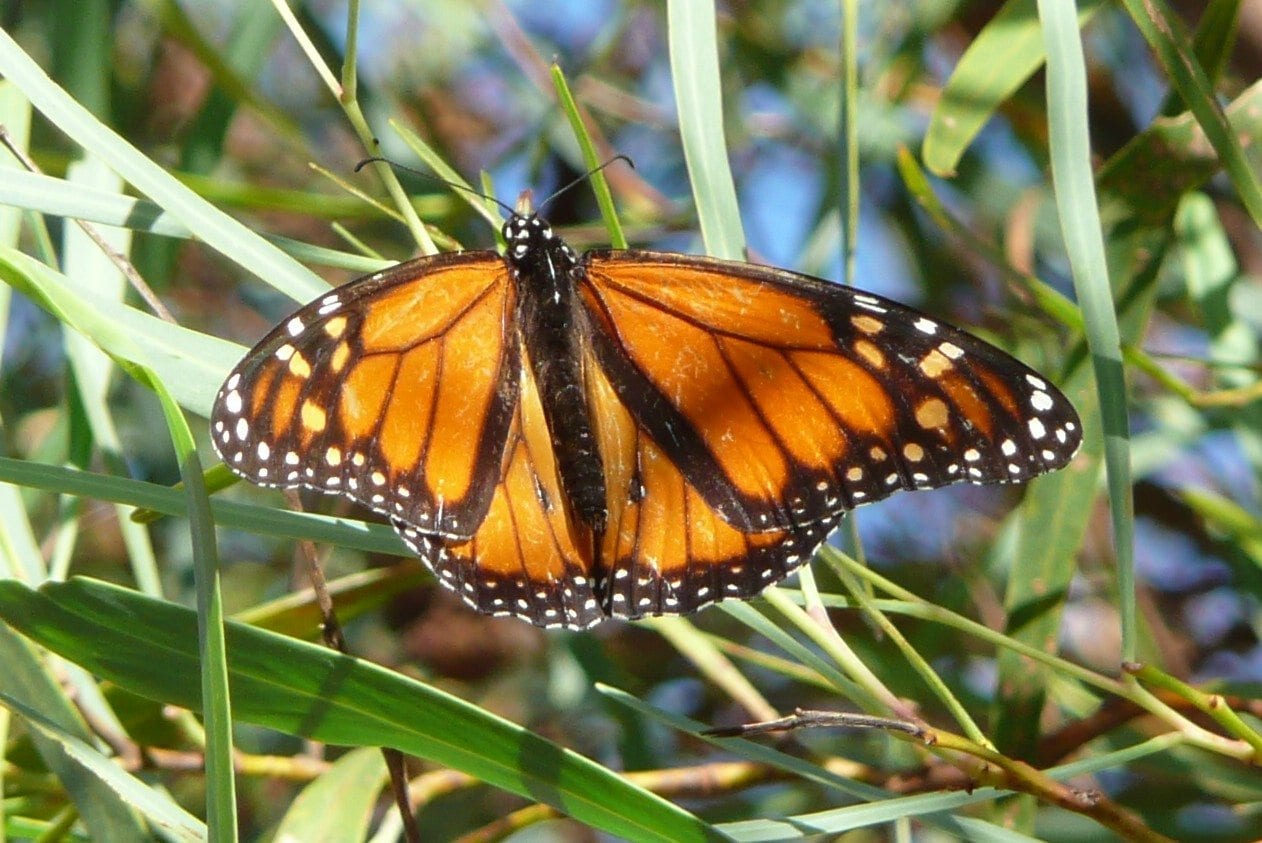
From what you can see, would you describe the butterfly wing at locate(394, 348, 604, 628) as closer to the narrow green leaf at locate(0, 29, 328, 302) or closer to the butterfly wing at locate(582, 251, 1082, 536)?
the butterfly wing at locate(582, 251, 1082, 536)

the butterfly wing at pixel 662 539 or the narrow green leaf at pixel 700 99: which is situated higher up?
the narrow green leaf at pixel 700 99

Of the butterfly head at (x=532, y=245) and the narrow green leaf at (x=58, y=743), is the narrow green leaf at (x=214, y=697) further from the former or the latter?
the butterfly head at (x=532, y=245)

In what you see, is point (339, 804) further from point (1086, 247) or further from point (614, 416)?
point (1086, 247)

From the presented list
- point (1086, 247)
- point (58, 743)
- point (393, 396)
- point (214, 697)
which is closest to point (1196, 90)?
point (1086, 247)

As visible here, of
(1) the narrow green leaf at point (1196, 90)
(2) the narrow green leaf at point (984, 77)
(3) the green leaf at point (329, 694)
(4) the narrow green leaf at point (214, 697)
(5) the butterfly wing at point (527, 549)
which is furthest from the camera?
(2) the narrow green leaf at point (984, 77)

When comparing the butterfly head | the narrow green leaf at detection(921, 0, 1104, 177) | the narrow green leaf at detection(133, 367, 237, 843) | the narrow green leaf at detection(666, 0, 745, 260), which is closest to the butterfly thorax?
the butterfly head

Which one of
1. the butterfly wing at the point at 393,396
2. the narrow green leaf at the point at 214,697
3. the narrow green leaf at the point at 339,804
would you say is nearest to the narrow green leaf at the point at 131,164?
the butterfly wing at the point at 393,396

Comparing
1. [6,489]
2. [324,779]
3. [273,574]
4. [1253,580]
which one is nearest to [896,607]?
[324,779]
